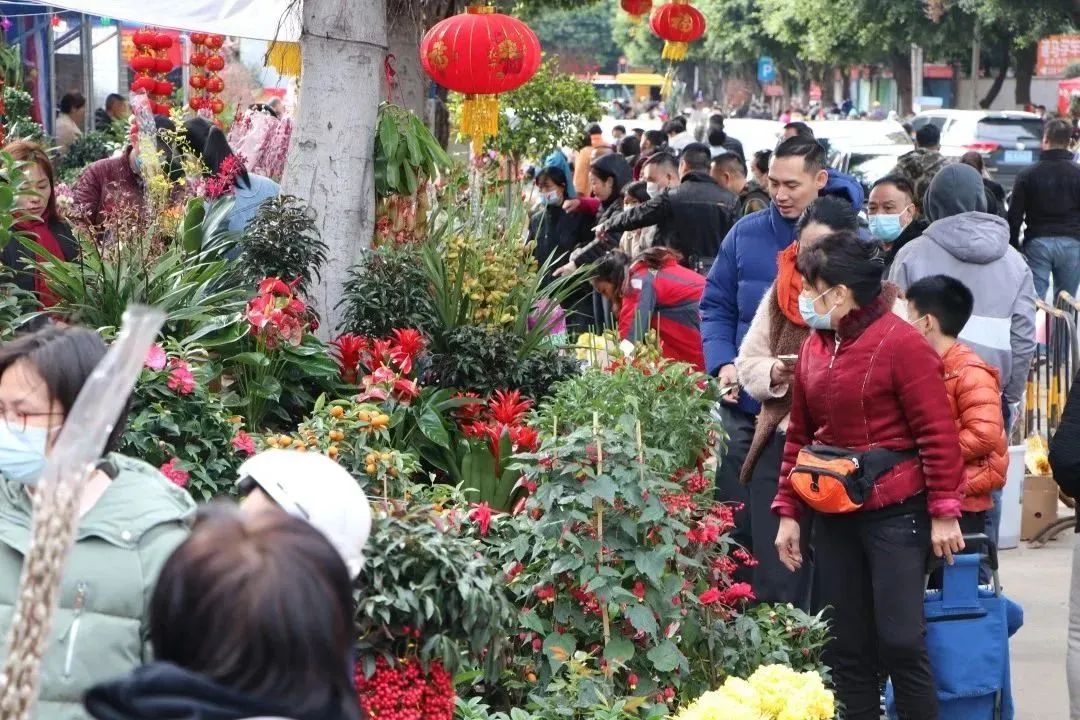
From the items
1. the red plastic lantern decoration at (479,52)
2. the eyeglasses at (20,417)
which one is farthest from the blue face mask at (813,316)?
the red plastic lantern decoration at (479,52)

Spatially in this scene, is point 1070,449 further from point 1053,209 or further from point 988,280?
point 1053,209

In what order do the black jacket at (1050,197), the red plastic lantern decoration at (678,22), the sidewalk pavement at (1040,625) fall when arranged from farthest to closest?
the red plastic lantern decoration at (678,22) < the black jacket at (1050,197) < the sidewalk pavement at (1040,625)

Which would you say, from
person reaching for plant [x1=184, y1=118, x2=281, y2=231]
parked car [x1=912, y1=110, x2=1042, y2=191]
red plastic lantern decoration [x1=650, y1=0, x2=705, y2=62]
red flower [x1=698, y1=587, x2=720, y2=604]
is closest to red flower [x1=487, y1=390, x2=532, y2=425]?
person reaching for plant [x1=184, y1=118, x2=281, y2=231]

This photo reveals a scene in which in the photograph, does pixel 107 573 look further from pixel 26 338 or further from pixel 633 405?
pixel 633 405

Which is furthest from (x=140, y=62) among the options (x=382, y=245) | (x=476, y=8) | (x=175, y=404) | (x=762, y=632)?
(x=762, y=632)

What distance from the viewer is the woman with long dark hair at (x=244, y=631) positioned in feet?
6.08

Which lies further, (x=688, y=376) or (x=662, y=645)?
(x=688, y=376)

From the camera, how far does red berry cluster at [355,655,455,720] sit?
3650mm

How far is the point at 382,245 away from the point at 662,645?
135 inches

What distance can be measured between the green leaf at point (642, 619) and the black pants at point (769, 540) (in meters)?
1.39

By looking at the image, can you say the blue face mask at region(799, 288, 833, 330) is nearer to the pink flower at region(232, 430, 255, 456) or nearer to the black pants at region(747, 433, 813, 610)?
the black pants at region(747, 433, 813, 610)

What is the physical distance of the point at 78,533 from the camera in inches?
107

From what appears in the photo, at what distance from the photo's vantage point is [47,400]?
282 centimetres

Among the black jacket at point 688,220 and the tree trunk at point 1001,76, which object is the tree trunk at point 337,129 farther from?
the tree trunk at point 1001,76
